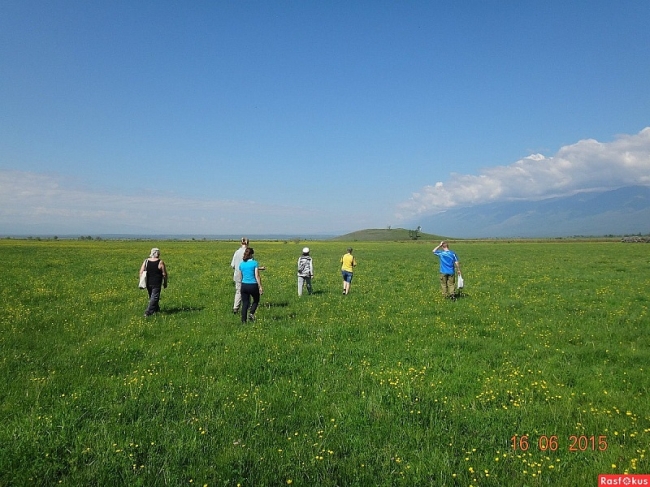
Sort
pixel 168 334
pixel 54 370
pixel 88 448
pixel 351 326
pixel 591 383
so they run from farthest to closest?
pixel 351 326 < pixel 168 334 < pixel 54 370 < pixel 591 383 < pixel 88 448

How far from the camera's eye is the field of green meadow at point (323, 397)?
4.90 meters

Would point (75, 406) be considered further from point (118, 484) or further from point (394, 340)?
point (394, 340)

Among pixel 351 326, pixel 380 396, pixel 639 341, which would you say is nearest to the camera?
pixel 380 396

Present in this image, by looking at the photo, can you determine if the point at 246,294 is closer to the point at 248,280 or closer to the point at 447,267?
the point at 248,280

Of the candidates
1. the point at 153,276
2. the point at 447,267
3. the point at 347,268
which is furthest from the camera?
the point at 347,268

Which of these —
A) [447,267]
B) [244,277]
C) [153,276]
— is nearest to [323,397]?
[244,277]

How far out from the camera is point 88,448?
204 inches

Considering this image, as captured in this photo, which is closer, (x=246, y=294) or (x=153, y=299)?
(x=246, y=294)

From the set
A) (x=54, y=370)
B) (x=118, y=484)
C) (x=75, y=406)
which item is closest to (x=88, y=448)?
(x=118, y=484)

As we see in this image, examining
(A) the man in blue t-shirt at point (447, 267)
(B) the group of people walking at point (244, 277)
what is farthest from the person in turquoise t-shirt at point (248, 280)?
(A) the man in blue t-shirt at point (447, 267)

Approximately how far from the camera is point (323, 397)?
6875 mm

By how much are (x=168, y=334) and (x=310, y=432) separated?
Answer: 7.10m

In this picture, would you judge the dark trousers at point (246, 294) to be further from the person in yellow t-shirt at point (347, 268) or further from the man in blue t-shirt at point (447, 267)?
the man in blue t-shirt at point (447, 267)

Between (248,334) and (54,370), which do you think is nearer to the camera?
(54,370)
